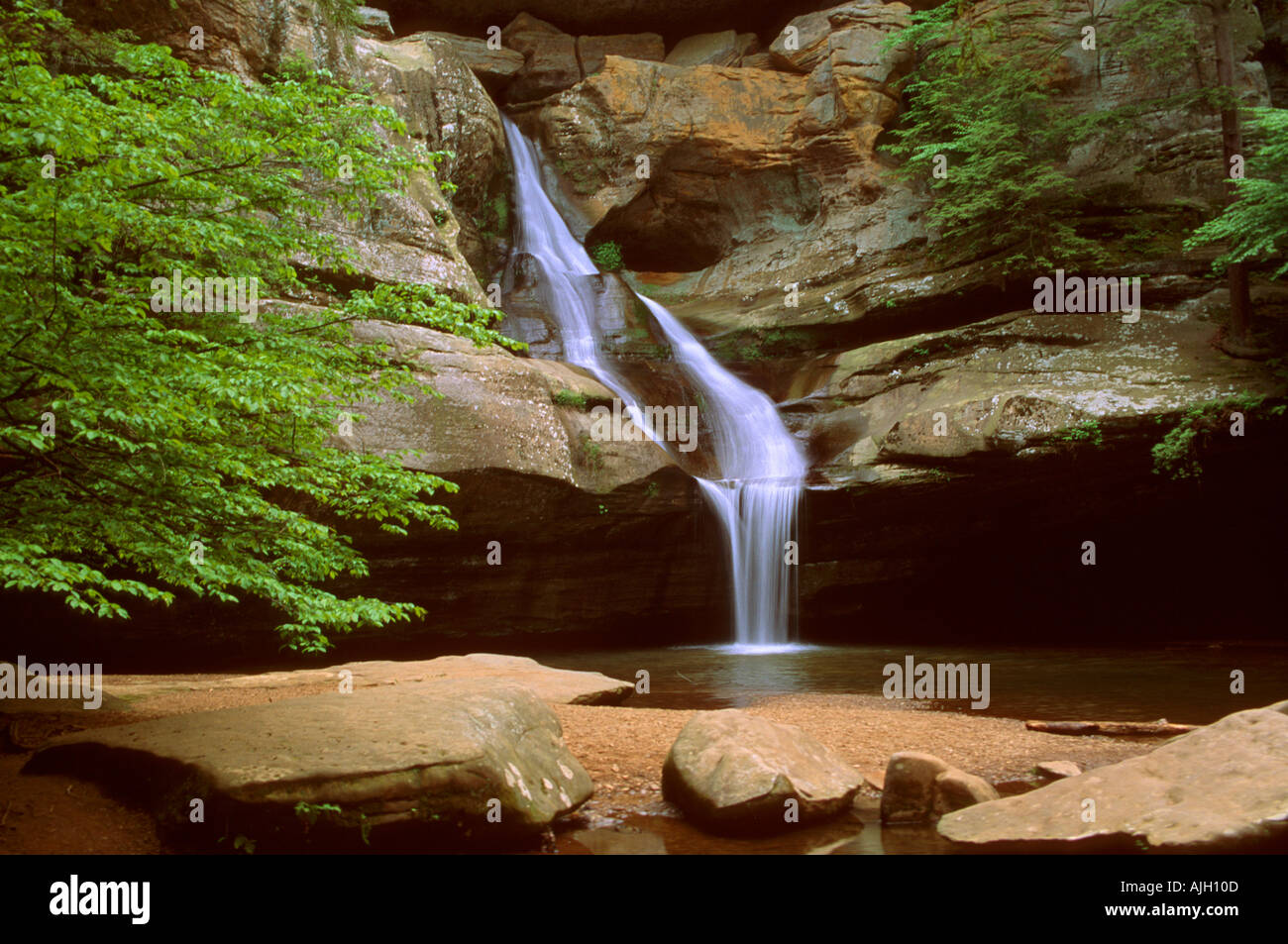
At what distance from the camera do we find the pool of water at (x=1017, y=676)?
9.38 metres

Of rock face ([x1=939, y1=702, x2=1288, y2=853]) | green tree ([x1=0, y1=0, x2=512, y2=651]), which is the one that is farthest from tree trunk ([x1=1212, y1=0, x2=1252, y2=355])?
green tree ([x1=0, y1=0, x2=512, y2=651])

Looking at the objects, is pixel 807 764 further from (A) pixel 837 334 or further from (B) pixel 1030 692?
(A) pixel 837 334

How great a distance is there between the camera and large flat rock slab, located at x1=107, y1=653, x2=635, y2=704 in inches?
337

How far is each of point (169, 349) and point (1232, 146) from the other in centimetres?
A: 1845

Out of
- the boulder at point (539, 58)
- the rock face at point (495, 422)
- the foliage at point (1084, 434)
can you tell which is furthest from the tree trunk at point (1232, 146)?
the boulder at point (539, 58)

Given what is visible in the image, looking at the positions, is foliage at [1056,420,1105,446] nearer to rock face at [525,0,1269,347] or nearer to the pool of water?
the pool of water

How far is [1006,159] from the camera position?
676 inches

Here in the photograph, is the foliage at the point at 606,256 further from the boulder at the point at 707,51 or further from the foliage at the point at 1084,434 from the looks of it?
the foliage at the point at 1084,434

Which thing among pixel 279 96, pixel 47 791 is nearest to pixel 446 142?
pixel 279 96

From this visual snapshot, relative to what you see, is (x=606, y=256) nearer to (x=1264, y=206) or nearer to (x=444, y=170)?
(x=444, y=170)

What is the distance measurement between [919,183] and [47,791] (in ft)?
71.9

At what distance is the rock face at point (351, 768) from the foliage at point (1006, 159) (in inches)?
624

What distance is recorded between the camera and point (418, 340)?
13938 millimetres

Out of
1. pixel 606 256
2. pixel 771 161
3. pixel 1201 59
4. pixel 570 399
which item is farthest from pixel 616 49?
pixel 570 399
